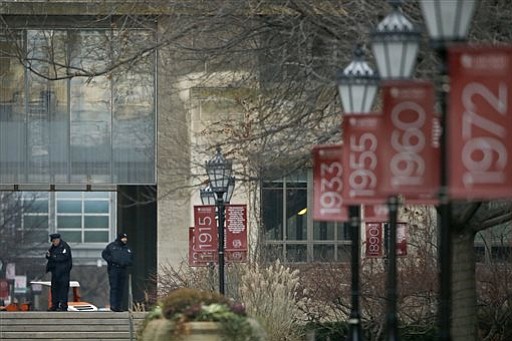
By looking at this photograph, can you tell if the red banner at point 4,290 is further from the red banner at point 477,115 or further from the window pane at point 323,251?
the red banner at point 477,115

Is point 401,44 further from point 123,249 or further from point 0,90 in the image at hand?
point 0,90

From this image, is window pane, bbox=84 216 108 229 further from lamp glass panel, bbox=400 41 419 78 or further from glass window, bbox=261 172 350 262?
lamp glass panel, bbox=400 41 419 78

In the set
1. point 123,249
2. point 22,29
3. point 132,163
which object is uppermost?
point 22,29

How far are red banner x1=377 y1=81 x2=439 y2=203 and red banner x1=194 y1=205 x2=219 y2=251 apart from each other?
19.5m

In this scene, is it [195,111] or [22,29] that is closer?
[22,29]

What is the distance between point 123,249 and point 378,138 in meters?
23.1

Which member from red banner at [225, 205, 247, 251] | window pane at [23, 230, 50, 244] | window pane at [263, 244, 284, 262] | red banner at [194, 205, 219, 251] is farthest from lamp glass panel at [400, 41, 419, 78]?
window pane at [23, 230, 50, 244]

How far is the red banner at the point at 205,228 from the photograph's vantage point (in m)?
30.9

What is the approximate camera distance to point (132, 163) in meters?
42.1

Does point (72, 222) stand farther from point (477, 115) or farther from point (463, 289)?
point (477, 115)

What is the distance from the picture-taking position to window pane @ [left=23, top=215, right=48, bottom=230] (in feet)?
270

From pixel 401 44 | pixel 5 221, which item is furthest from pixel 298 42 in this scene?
pixel 5 221

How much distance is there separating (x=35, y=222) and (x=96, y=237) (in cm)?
1358

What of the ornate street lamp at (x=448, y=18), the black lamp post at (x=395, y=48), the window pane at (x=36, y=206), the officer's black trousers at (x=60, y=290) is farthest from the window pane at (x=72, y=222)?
the ornate street lamp at (x=448, y=18)
